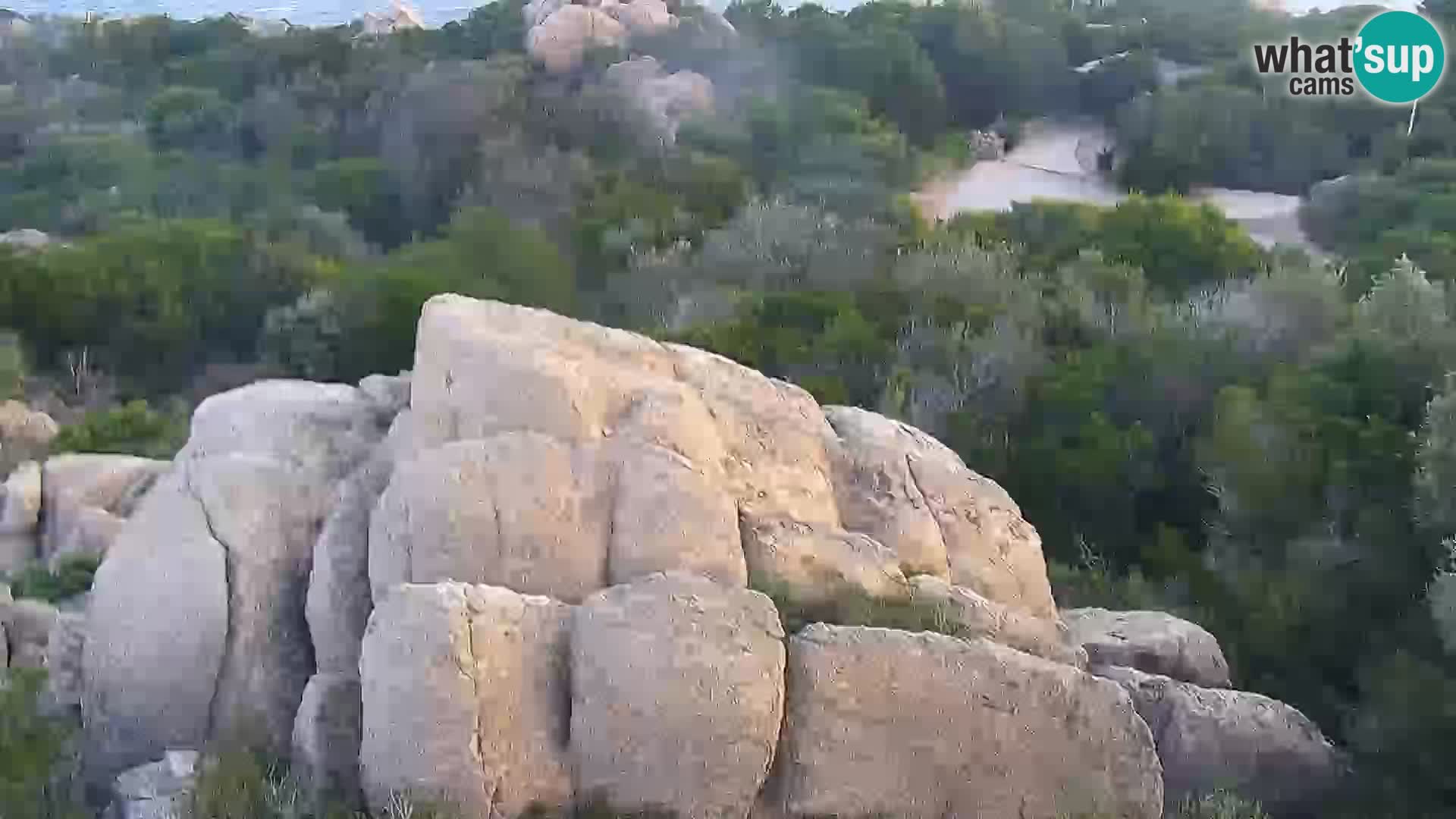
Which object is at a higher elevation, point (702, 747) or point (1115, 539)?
point (702, 747)

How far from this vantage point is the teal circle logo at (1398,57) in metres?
27.5

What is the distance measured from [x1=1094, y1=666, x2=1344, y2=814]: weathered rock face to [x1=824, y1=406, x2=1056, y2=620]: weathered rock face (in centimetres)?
97

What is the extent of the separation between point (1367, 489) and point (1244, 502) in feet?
4.28

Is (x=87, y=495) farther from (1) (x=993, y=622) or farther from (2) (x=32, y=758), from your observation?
(1) (x=993, y=622)

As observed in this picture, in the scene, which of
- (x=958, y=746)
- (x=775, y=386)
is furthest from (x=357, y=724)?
(x=775, y=386)

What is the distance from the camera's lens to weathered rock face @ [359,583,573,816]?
691 centimetres

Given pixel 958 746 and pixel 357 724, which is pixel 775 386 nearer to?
pixel 958 746

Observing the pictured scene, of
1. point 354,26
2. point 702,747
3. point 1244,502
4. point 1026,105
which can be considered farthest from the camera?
point 354,26

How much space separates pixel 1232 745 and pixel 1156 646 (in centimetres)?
115

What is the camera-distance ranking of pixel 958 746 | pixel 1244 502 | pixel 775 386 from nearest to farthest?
1. pixel 958 746
2. pixel 775 386
3. pixel 1244 502

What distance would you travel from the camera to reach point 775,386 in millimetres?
10055

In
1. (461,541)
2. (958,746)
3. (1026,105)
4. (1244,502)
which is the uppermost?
(461,541)

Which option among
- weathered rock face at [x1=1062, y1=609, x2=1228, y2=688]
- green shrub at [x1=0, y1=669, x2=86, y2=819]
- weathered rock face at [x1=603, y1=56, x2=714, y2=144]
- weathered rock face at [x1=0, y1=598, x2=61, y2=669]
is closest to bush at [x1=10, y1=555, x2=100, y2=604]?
weathered rock face at [x1=0, y1=598, x2=61, y2=669]

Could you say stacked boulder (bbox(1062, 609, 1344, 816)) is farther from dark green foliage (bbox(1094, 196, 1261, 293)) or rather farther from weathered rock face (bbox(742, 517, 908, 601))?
dark green foliage (bbox(1094, 196, 1261, 293))
